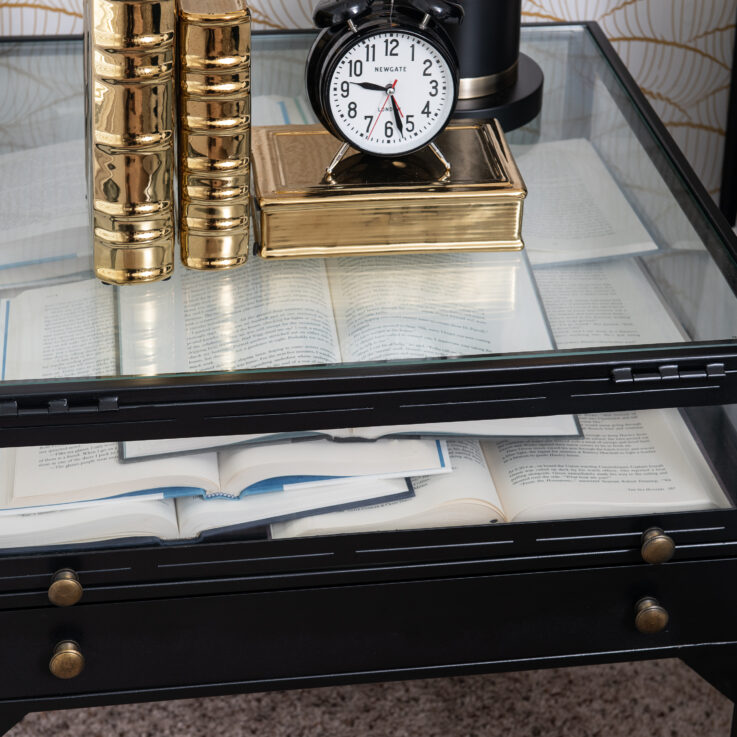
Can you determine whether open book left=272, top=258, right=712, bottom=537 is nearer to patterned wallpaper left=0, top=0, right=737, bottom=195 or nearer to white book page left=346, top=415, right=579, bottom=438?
white book page left=346, top=415, right=579, bottom=438

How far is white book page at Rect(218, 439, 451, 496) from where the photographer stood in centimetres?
70

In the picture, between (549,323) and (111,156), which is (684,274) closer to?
(549,323)

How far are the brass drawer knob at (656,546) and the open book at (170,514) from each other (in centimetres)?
15

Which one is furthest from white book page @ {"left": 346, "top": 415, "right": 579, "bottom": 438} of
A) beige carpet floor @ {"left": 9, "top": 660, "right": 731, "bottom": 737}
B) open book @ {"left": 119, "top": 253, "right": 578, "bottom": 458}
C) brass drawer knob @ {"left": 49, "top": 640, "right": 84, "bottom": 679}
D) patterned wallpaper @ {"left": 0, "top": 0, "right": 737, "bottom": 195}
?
patterned wallpaper @ {"left": 0, "top": 0, "right": 737, "bottom": 195}

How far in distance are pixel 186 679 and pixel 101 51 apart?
0.41 m

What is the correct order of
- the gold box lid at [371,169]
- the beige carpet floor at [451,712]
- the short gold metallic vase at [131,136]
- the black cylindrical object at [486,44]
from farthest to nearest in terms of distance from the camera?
1. the beige carpet floor at [451,712]
2. the black cylindrical object at [486,44]
3. the gold box lid at [371,169]
4. the short gold metallic vase at [131,136]

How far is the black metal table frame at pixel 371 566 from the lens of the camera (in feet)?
1.99

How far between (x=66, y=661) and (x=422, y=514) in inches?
9.5

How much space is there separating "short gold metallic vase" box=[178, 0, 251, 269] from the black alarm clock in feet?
0.20

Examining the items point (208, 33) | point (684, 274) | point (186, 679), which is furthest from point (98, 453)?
point (684, 274)

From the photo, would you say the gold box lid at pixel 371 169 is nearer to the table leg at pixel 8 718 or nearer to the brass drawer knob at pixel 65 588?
the brass drawer knob at pixel 65 588

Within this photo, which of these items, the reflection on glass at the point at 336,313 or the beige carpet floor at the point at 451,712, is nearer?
the reflection on glass at the point at 336,313

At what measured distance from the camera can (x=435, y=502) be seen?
71 centimetres

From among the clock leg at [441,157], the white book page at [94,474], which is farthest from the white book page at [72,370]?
the clock leg at [441,157]
